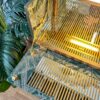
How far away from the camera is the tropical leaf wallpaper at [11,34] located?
89 centimetres

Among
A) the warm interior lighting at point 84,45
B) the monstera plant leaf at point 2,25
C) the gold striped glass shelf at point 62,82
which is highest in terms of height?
the monstera plant leaf at point 2,25

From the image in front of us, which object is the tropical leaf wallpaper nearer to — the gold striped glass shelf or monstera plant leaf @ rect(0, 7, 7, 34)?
monstera plant leaf @ rect(0, 7, 7, 34)

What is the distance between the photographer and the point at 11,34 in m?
0.94

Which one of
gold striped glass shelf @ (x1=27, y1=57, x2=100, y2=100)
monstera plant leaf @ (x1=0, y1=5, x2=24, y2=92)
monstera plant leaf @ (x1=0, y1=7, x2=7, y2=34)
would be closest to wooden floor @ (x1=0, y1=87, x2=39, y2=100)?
monstera plant leaf @ (x1=0, y1=5, x2=24, y2=92)

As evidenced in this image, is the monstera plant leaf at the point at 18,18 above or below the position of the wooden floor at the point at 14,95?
above

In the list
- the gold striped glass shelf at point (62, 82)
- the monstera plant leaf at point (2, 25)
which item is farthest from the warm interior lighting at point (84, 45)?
the monstera plant leaf at point (2, 25)

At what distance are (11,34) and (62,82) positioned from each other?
420 millimetres

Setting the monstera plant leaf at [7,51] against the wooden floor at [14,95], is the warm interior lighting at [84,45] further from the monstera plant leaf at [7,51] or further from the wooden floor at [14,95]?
the wooden floor at [14,95]

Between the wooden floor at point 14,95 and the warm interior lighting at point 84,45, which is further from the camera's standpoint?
the wooden floor at point 14,95

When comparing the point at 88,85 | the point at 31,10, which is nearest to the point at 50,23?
the point at 31,10

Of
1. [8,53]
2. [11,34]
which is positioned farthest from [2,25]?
[8,53]

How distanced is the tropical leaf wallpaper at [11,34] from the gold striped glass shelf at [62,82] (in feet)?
0.60

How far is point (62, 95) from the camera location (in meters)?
0.73

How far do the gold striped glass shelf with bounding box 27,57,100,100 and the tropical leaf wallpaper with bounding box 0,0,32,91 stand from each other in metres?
0.18
